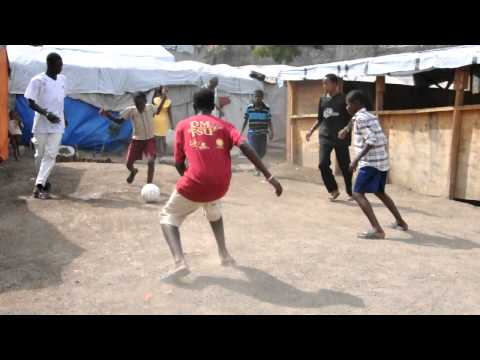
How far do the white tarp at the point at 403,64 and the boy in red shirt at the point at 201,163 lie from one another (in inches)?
190

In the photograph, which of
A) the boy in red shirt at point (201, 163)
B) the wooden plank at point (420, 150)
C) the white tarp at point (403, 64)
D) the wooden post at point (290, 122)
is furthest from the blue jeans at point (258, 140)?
the boy in red shirt at point (201, 163)

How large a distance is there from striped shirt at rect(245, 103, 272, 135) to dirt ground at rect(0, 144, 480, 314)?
2.16m

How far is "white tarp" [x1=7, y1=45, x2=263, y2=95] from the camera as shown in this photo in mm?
13031

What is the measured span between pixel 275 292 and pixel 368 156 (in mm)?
2304

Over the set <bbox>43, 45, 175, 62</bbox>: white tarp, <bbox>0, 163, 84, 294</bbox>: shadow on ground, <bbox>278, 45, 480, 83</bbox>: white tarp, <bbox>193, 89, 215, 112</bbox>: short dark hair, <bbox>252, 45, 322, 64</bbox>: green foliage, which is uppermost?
<bbox>252, 45, 322, 64</bbox>: green foliage

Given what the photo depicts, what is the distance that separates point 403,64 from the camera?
27.3 feet

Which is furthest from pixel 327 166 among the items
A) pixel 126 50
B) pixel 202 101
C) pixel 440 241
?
pixel 126 50

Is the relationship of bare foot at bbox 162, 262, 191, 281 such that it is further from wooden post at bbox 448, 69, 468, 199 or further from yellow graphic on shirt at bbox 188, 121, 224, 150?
wooden post at bbox 448, 69, 468, 199

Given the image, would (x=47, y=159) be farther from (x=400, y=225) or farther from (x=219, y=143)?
(x=400, y=225)

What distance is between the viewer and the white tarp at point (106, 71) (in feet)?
42.8

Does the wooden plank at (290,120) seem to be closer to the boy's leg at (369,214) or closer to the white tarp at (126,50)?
the boy's leg at (369,214)

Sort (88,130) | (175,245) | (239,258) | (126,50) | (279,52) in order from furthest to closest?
1. (279,52)
2. (126,50)
3. (88,130)
4. (239,258)
5. (175,245)

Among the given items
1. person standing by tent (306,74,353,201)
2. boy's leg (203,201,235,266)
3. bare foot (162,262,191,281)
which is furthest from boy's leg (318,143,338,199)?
bare foot (162,262,191,281)

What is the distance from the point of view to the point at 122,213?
633 cm
